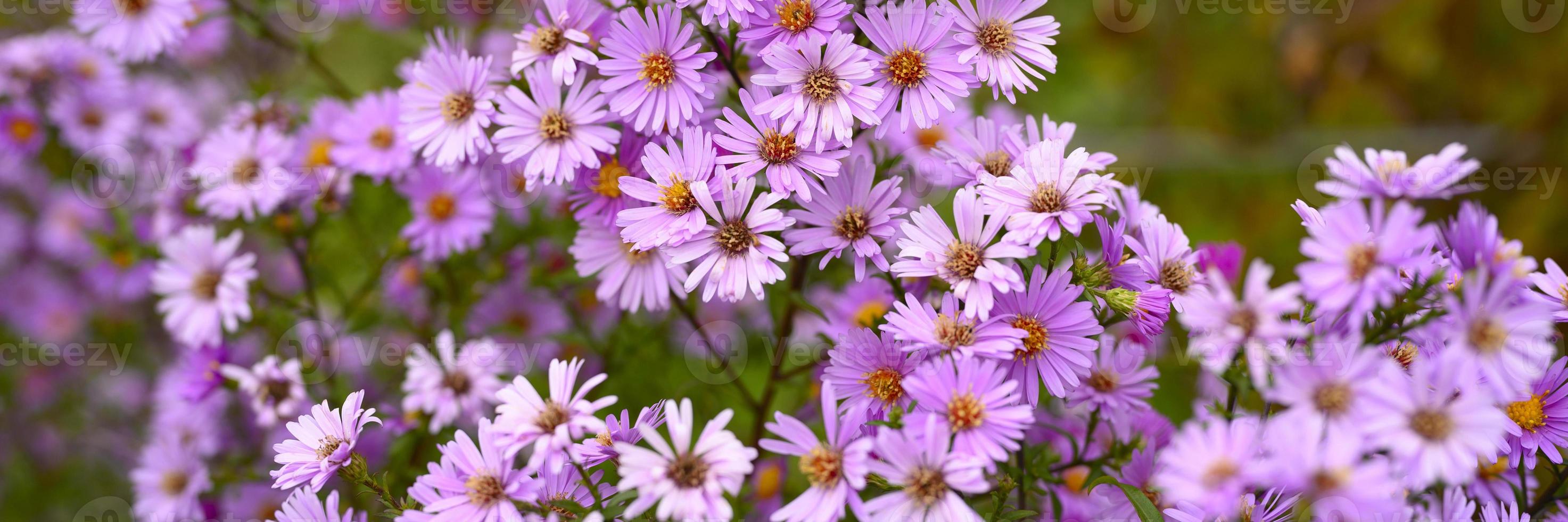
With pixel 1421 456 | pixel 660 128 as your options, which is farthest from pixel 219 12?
pixel 1421 456

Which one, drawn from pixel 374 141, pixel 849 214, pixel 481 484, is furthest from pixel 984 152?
pixel 374 141

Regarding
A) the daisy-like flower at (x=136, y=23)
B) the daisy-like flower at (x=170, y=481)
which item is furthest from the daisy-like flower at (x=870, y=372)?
the daisy-like flower at (x=136, y=23)

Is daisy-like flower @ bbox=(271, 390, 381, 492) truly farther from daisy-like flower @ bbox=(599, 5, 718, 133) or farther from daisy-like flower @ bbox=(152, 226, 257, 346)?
daisy-like flower @ bbox=(152, 226, 257, 346)

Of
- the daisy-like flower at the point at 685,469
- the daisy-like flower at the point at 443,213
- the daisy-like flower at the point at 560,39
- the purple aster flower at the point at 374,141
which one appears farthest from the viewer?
the daisy-like flower at the point at 443,213

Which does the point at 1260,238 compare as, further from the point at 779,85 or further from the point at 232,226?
the point at 232,226

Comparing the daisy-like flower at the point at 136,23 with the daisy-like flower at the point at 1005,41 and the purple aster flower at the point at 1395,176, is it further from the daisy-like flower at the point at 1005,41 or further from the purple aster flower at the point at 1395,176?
the purple aster flower at the point at 1395,176

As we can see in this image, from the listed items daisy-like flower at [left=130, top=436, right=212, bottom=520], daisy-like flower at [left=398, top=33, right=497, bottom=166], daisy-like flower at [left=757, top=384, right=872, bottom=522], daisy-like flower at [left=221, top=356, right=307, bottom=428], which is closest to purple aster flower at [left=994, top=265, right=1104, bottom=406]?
daisy-like flower at [left=757, top=384, right=872, bottom=522]
